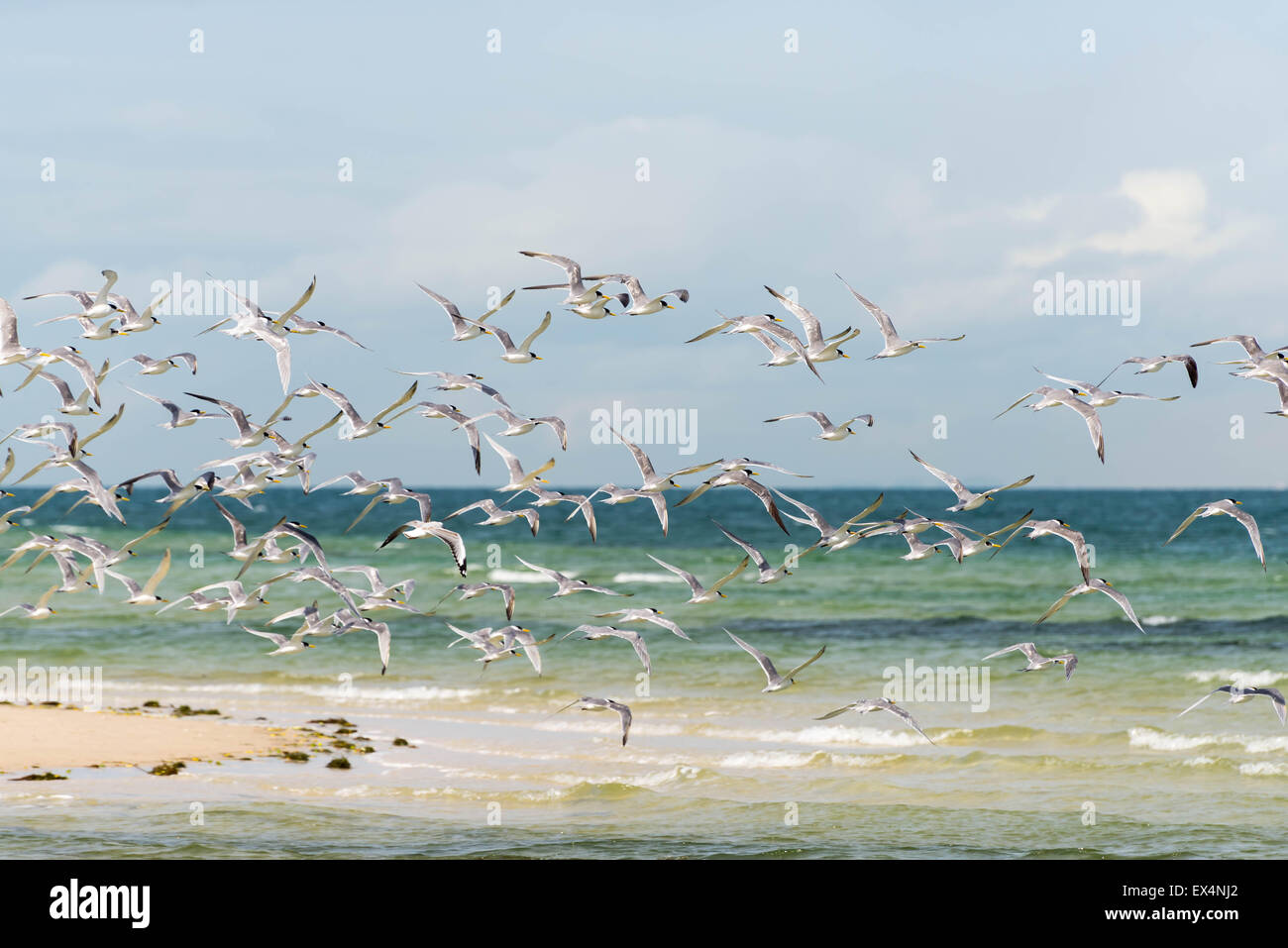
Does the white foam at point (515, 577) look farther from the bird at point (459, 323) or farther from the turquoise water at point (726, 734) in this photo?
the bird at point (459, 323)

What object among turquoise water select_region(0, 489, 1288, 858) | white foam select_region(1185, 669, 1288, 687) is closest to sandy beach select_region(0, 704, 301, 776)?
turquoise water select_region(0, 489, 1288, 858)

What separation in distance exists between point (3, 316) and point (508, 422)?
696cm

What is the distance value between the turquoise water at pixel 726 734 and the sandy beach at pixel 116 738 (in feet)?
2.61

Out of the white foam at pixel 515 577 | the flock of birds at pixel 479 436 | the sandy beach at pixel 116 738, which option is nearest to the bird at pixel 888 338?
the flock of birds at pixel 479 436

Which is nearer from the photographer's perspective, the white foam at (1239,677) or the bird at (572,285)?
the bird at (572,285)

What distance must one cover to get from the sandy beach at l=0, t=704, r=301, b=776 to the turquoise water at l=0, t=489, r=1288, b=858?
0.79m

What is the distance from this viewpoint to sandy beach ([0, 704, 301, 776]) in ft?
63.2

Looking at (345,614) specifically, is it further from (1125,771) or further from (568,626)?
(568,626)

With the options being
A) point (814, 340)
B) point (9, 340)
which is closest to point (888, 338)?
point (814, 340)

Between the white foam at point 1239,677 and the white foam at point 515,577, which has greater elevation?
the white foam at point 515,577

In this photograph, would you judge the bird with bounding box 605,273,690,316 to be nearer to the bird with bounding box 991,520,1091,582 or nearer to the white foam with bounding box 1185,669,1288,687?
the bird with bounding box 991,520,1091,582

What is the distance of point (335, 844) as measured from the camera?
15.6 metres

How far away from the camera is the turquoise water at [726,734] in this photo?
1644cm
